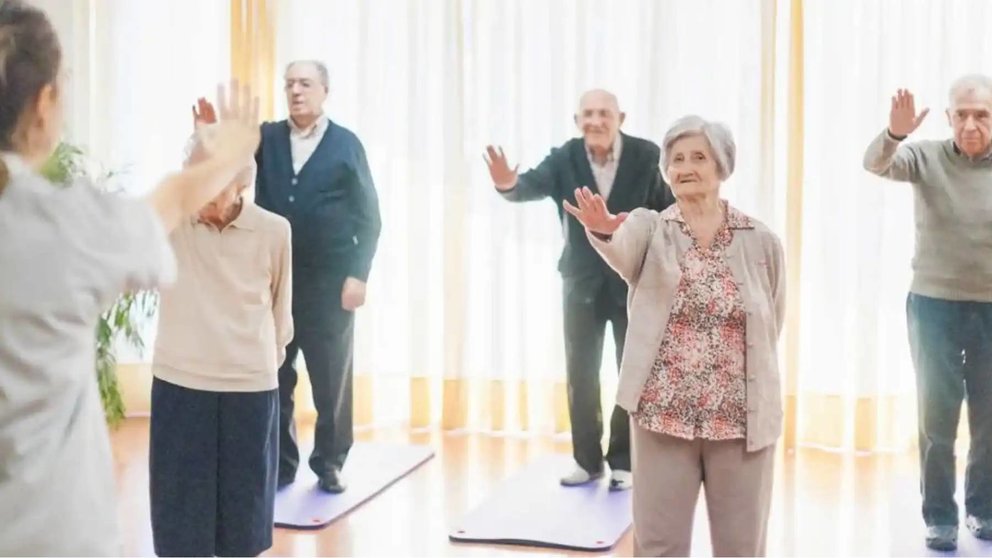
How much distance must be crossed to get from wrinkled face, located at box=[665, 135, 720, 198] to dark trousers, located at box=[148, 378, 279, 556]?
114cm

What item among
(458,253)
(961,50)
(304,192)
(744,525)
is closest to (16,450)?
(744,525)

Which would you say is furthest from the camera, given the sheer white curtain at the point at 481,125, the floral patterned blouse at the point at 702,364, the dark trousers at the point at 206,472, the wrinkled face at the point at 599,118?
the sheer white curtain at the point at 481,125

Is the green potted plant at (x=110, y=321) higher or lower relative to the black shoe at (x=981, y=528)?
higher

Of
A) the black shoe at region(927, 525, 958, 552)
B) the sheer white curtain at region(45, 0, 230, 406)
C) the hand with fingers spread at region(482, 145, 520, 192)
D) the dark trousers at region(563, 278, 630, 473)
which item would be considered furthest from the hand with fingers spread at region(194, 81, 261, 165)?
the sheer white curtain at region(45, 0, 230, 406)

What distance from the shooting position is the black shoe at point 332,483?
3934 mm

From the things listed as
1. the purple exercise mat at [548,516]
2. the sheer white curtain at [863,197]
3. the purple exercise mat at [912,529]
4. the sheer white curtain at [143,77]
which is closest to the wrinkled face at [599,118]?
the sheer white curtain at [863,197]

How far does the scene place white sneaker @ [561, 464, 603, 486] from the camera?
4.02 meters

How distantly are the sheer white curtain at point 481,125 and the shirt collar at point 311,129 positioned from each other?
0.97 m

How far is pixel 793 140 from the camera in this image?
14.8 feet

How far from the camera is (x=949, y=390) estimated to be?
10.8 ft

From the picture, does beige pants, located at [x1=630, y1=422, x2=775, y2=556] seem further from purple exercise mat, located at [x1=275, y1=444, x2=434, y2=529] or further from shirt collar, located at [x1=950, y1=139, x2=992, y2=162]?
purple exercise mat, located at [x1=275, y1=444, x2=434, y2=529]

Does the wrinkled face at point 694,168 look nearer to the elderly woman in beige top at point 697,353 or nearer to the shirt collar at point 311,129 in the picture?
the elderly woman in beige top at point 697,353

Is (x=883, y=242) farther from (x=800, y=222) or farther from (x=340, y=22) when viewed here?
(x=340, y=22)

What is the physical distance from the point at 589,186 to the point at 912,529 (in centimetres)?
154
